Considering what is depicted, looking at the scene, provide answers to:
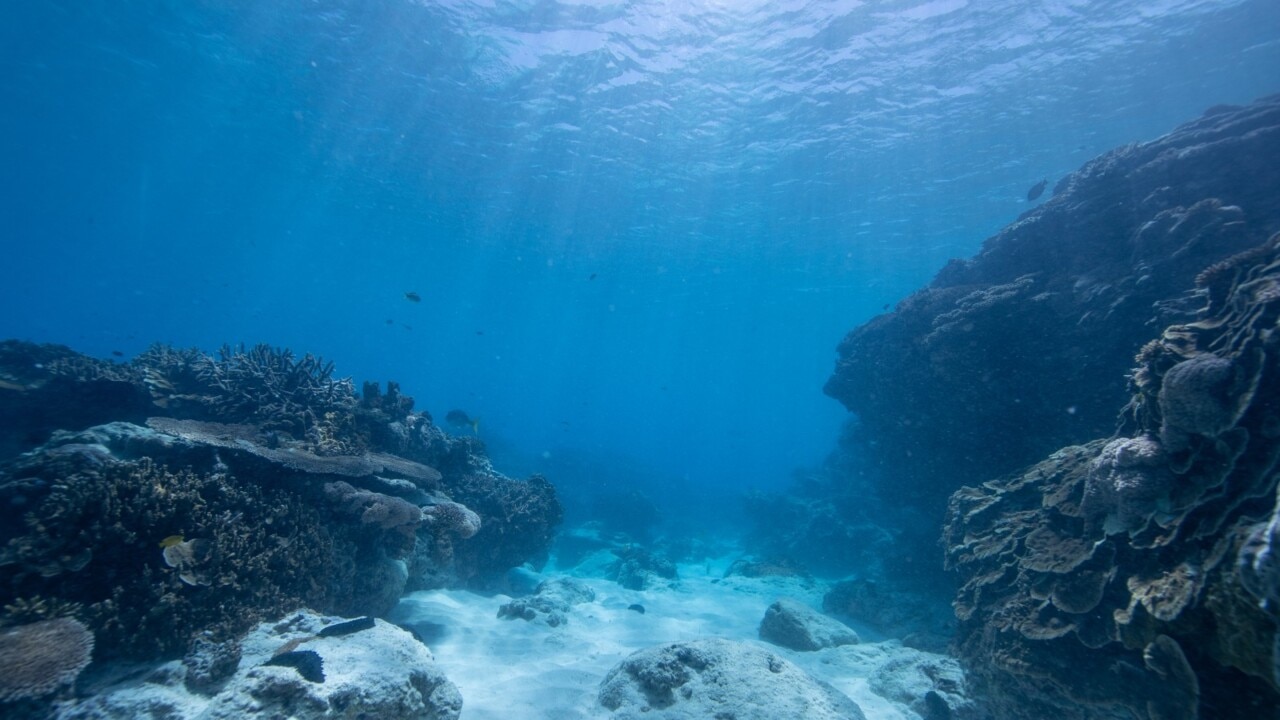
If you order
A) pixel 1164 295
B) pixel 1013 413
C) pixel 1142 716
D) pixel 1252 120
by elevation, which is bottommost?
pixel 1142 716

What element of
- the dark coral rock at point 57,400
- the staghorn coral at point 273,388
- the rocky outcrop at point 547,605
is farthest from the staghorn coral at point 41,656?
the rocky outcrop at point 547,605

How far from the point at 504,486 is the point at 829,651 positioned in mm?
8315

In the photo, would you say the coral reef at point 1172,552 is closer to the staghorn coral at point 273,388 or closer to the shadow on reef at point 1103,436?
the shadow on reef at point 1103,436

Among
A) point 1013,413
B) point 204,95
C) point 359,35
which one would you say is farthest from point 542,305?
point 1013,413

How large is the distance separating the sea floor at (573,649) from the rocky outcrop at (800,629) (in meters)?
0.31

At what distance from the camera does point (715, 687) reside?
5801 mm

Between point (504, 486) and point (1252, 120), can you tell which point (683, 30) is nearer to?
point (1252, 120)

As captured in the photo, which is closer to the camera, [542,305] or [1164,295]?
[1164,295]

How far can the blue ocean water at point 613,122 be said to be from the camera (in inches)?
704

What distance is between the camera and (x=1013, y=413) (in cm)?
1160

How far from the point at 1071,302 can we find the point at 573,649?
41.6 ft

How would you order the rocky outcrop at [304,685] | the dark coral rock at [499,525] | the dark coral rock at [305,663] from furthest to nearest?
the dark coral rock at [499,525]
the dark coral rock at [305,663]
the rocky outcrop at [304,685]

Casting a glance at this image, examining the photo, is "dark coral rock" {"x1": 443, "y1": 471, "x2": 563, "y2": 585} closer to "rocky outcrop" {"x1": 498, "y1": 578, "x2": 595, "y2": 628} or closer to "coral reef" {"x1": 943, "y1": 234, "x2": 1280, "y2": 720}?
"rocky outcrop" {"x1": 498, "y1": 578, "x2": 595, "y2": 628}

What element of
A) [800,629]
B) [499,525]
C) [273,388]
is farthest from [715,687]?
[273,388]
